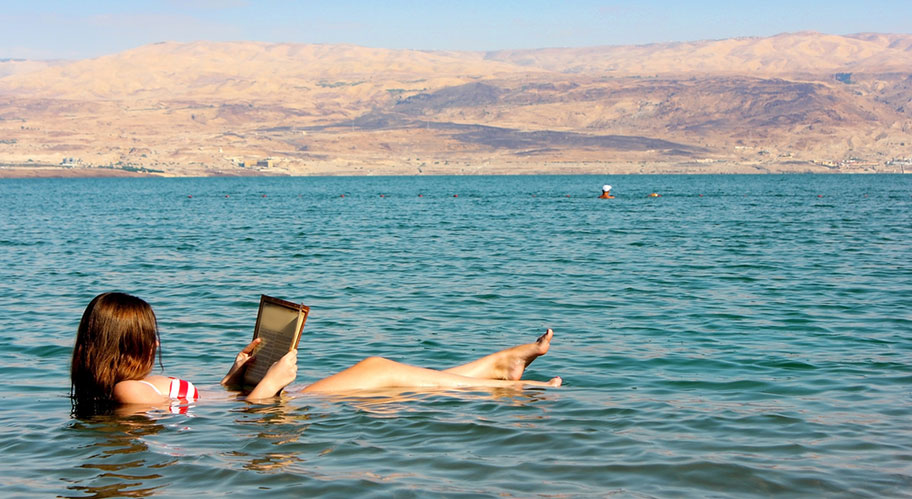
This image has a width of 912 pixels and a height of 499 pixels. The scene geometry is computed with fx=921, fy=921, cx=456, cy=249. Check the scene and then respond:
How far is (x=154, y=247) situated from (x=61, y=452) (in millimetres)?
23912

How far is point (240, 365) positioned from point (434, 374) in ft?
6.12

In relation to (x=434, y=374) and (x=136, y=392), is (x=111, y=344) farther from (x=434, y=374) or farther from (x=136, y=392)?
(x=434, y=374)

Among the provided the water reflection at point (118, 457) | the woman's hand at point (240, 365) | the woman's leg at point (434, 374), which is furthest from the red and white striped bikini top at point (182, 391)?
the woman's leg at point (434, 374)

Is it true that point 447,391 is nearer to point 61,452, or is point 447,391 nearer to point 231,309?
point 61,452

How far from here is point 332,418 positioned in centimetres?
829

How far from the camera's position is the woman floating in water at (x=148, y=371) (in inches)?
274

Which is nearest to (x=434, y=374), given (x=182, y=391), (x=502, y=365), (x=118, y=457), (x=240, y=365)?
(x=502, y=365)

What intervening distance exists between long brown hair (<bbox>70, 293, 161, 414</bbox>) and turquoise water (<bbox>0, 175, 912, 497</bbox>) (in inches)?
20.6

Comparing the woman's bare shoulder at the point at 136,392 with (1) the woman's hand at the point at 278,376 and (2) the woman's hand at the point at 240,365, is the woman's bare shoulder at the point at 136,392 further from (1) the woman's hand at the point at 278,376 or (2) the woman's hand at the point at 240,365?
(2) the woman's hand at the point at 240,365

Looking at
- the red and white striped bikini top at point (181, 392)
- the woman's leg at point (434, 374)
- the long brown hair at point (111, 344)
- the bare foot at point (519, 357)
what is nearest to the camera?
the long brown hair at point (111, 344)

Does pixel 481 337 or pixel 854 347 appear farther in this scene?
pixel 481 337

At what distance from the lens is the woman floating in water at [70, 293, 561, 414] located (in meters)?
6.96

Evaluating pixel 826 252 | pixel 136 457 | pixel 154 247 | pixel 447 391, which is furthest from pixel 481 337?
pixel 154 247

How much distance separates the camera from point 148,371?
24.6 ft
